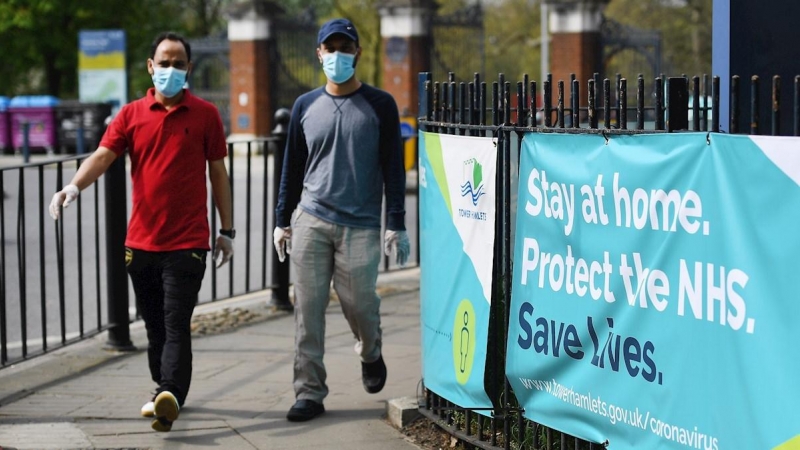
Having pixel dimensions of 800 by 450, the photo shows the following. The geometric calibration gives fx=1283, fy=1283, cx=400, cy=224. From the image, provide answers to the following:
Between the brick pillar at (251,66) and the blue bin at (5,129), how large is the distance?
318 inches

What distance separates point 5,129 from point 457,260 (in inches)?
1328

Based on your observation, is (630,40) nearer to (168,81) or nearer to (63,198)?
(168,81)

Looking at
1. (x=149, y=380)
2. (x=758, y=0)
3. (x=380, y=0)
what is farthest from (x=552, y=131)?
(x=380, y=0)

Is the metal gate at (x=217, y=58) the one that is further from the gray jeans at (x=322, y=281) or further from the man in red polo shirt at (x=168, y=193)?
the gray jeans at (x=322, y=281)

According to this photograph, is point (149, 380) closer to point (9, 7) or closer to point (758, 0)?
point (758, 0)

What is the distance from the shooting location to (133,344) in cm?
790

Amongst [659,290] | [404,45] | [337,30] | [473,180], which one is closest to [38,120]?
[404,45]

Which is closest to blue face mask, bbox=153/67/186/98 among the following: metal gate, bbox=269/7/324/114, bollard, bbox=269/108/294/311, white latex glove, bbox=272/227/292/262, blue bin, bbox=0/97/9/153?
white latex glove, bbox=272/227/292/262

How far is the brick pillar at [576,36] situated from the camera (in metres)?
28.8

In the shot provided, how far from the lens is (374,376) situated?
622 cm

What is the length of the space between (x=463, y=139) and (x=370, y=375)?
1551mm

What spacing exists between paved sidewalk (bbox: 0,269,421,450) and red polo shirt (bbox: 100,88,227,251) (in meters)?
0.87

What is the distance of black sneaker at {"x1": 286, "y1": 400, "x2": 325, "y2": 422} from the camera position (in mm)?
5965

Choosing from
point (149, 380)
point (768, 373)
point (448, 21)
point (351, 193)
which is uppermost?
point (448, 21)
